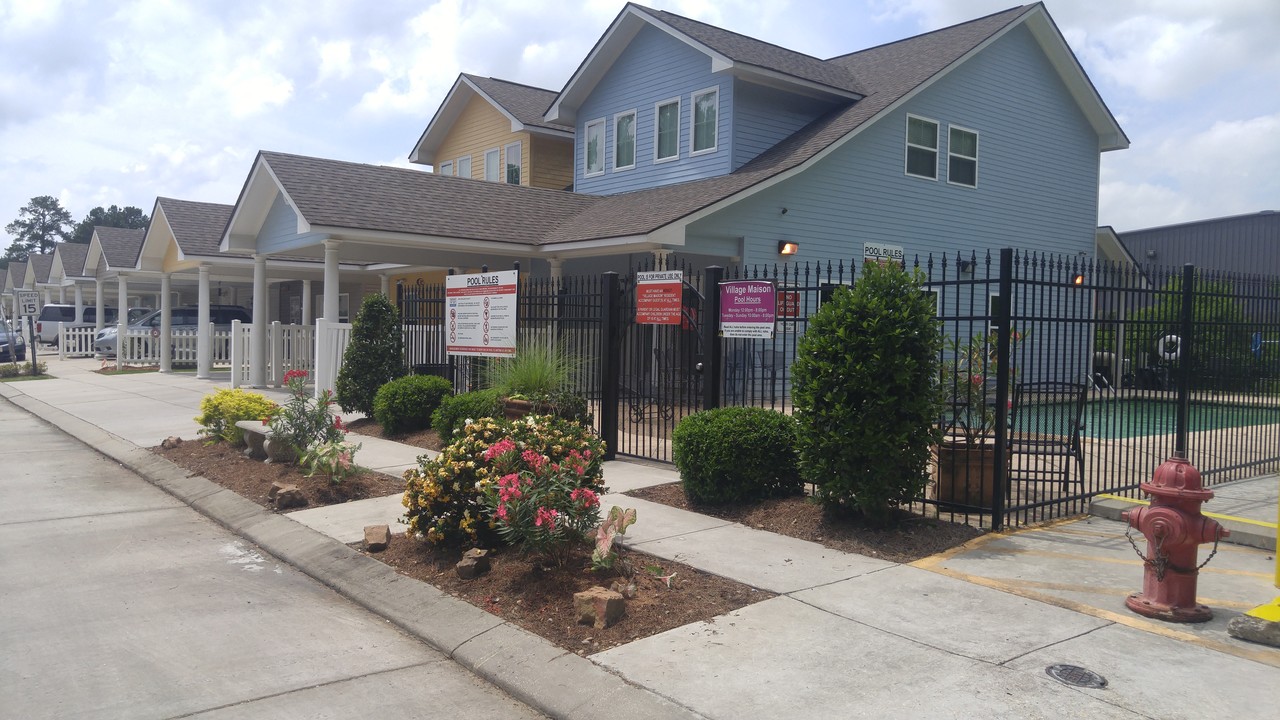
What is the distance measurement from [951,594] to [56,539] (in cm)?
724

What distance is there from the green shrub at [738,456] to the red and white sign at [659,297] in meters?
1.82

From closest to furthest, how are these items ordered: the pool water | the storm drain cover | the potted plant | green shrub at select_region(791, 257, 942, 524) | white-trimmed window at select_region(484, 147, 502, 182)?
the storm drain cover, green shrub at select_region(791, 257, 942, 524), the potted plant, the pool water, white-trimmed window at select_region(484, 147, 502, 182)

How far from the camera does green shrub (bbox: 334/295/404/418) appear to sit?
14.1m

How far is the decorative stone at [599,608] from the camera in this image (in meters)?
5.31

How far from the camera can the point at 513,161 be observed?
24.9 meters

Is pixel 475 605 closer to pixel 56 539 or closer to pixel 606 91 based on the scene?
pixel 56 539

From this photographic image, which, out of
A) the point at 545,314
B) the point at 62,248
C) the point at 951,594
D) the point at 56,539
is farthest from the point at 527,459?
the point at 62,248

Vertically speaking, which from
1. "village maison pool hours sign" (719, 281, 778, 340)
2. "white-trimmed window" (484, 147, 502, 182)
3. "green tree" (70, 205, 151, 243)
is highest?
"green tree" (70, 205, 151, 243)

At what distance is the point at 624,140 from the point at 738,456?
1449 cm

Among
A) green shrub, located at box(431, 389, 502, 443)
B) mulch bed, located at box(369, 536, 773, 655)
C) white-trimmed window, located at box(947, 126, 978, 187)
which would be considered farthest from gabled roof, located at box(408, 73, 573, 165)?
mulch bed, located at box(369, 536, 773, 655)

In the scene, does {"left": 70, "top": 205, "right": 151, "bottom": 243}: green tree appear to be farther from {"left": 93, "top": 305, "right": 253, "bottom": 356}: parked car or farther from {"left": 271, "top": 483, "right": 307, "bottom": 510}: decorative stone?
{"left": 271, "top": 483, "right": 307, "bottom": 510}: decorative stone

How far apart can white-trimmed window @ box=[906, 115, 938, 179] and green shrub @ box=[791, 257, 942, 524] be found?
13.3 metres

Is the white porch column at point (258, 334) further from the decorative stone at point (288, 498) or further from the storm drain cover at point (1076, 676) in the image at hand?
the storm drain cover at point (1076, 676)

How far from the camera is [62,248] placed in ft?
141
